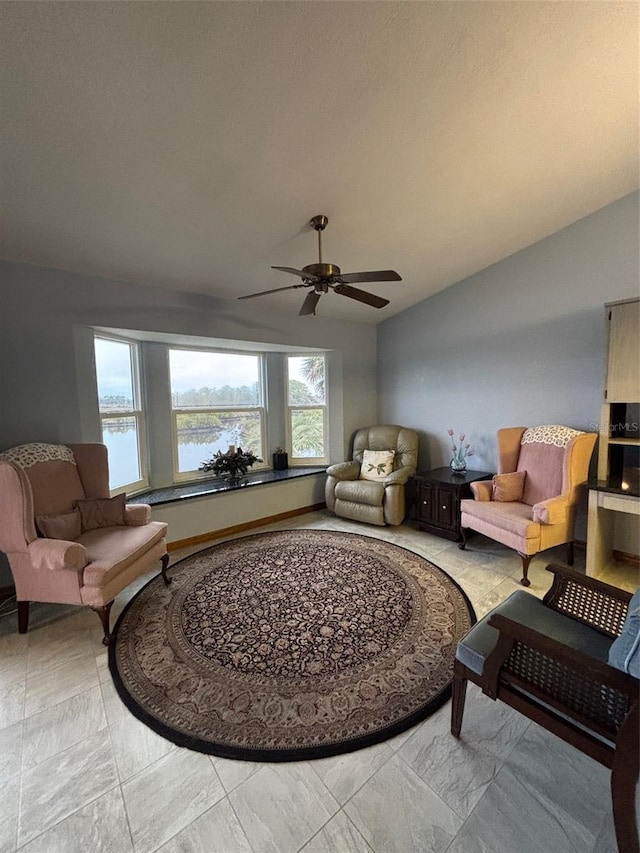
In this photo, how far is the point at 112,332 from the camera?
10.3 ft

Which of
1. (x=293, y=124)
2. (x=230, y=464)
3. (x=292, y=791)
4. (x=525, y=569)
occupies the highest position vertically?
(x=293, y=124)

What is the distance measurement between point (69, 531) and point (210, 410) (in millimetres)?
2023

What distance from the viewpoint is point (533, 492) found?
123 inches

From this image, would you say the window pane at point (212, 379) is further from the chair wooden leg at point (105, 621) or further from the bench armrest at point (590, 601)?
the bench armrest at point (590, 601)

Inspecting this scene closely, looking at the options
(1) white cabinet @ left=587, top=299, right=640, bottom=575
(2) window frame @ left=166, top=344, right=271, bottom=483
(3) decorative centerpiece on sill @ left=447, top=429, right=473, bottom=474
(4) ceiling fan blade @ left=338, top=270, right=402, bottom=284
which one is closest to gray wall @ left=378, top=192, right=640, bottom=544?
(3) decorative centerpiece on sill @ left=447, top=429, right=473, bottom=474

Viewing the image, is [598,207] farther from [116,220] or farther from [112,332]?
[112,332]

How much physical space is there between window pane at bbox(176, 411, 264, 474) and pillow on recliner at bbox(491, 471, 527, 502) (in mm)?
2753

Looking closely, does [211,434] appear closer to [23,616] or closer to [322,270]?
[23,616]

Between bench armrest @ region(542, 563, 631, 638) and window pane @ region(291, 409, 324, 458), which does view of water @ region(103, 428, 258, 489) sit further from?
bench armrest @ region(542, 563, 631, 638)

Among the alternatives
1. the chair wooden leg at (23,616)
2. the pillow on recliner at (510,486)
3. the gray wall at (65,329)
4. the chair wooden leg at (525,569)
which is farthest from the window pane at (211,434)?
the chair wooden leg at (525,569)

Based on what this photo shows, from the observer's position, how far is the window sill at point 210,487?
334cm

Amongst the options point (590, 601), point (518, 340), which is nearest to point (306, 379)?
point (518, 340)

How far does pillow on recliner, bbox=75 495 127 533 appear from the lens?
2.53 m

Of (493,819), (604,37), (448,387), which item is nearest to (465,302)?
(448,387)
